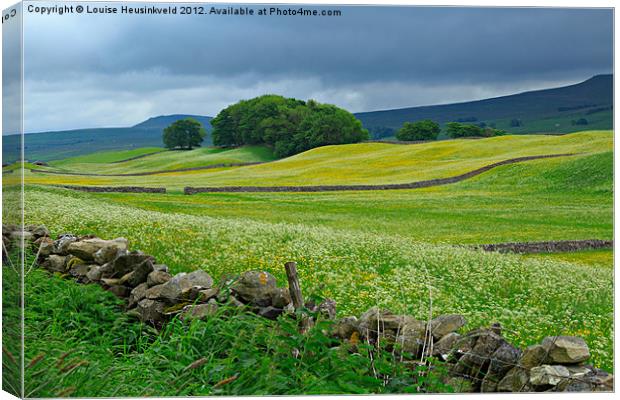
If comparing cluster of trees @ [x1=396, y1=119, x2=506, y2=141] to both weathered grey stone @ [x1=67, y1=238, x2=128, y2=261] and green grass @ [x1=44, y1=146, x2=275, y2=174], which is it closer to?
green grass @ [x1=44, y1=146, x2=275, y2=174]

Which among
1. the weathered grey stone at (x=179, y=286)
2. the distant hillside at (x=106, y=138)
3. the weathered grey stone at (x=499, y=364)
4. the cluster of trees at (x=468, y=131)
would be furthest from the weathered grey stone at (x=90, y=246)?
the weathered grey stone at (x=499, y=364)

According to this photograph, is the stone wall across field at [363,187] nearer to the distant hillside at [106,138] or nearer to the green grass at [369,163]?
the green grass at [369,163]

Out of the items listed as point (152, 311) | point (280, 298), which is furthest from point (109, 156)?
point (280, 298)

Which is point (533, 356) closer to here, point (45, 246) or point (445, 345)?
point (445, 345)

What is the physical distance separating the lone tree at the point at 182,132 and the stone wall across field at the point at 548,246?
3.53 meters

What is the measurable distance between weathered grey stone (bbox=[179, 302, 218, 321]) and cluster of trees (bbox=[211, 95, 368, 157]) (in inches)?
85.2

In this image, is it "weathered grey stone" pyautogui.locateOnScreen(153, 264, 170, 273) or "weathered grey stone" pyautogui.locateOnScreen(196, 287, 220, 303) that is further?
"weathered grey stone" pyautogui.locateOnScreen(153, 264, 170, 273)

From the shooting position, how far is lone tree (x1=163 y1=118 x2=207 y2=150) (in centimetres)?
964

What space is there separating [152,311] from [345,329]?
A: 80.9 inches

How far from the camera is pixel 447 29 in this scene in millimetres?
9336

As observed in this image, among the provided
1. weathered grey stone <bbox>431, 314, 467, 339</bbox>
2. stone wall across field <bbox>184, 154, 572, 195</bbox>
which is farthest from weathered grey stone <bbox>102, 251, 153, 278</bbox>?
weathered grey stone <bbox>431, 314, 467, 339</bbox>

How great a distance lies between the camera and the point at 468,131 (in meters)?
10.1

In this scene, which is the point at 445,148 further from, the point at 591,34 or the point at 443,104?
the point at 591,34

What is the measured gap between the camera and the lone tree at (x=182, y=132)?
964 centimetres
